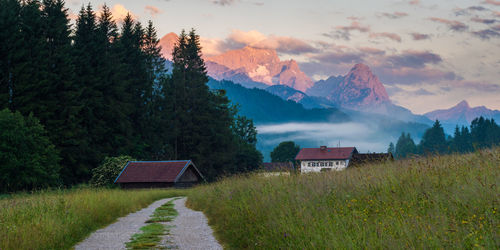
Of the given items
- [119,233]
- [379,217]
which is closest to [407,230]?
[379,217]

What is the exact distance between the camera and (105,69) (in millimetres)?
64438

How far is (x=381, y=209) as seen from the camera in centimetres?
936

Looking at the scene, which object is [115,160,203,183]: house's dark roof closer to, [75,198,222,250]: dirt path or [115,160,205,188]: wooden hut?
[115,160,205,188]: wooden hut

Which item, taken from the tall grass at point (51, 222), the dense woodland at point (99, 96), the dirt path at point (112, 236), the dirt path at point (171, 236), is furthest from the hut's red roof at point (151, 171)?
the dirt path at point (112, 236)

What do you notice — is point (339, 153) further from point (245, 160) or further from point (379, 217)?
point (379, 217)

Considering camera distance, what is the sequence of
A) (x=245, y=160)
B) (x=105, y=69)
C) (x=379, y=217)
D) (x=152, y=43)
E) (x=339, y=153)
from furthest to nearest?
1. (x=339, y=153)
2. (x=245, y=160)
3. (x=152, y=43)
4. (x=105, y=69)
5. (x=379, y=217)

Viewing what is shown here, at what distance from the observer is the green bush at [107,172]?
56.2 m

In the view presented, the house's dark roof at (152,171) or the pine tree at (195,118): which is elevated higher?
the pine tree at (195,118)

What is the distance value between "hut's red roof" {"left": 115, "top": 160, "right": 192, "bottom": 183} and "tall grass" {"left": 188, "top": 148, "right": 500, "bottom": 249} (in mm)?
41169

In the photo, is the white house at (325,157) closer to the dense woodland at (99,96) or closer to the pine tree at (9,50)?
the dense woodland at (99,96)

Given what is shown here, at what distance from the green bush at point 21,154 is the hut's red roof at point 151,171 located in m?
11.5

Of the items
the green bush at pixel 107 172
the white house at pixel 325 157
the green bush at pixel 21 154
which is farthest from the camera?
the white house at pixel 325 157

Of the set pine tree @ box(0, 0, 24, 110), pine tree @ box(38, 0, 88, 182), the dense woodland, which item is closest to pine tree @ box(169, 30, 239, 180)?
the dense woodland

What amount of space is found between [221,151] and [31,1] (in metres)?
41.1
